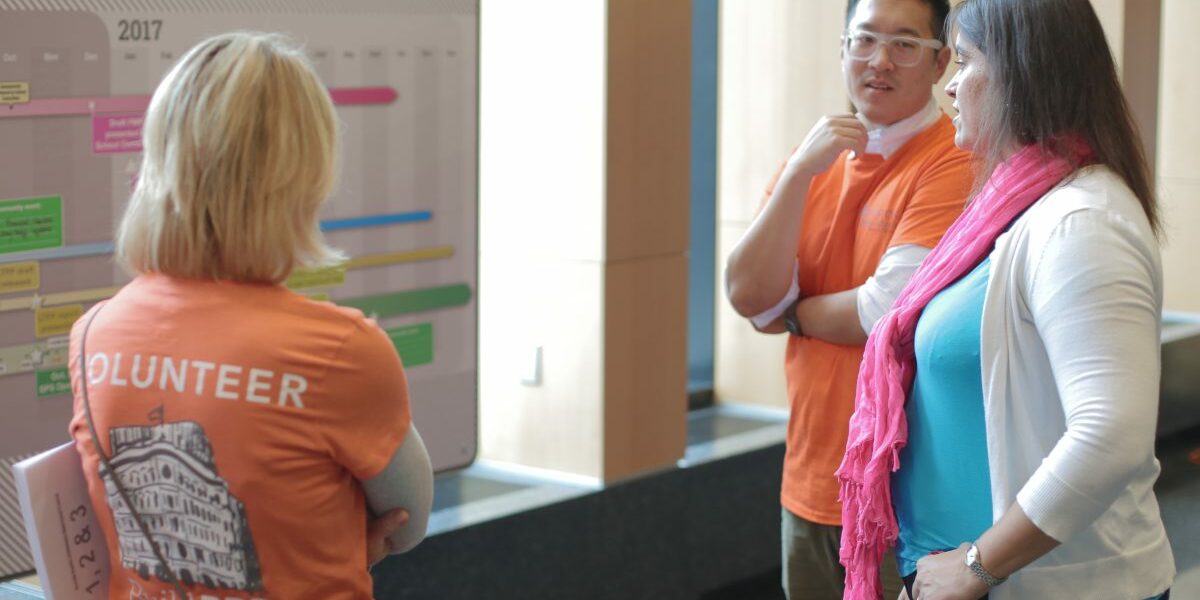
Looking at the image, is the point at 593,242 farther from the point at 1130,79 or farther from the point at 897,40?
the point at 1130,79

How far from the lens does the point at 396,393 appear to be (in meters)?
1.63

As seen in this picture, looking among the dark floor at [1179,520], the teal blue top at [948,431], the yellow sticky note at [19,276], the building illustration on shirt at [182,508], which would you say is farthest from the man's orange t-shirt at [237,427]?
the dark floor at [1179,520]

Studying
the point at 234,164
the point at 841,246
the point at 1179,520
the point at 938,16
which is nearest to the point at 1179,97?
the point at 1179,520

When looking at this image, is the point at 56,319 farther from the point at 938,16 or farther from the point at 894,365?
the point at 938,16

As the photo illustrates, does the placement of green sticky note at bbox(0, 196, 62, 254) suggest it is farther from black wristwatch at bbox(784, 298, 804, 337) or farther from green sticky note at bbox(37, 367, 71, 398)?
black wristwatch at bbox(784, 298, 804, 337)

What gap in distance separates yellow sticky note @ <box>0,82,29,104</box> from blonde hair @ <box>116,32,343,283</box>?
1.05m

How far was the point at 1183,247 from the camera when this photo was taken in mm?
7602

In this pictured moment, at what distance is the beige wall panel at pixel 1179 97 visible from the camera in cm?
754

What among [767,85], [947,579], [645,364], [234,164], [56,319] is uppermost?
[767,85]

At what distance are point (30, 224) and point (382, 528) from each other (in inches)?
48.5

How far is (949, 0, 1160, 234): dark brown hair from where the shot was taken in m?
1.79

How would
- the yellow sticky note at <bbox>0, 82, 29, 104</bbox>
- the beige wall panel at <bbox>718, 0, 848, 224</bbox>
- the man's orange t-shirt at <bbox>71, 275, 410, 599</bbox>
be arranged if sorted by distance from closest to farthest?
the man's orange t-shirt at <bbox>71, 275, 410, 599</bbox>, the yellow sticky note at <bbox>0, 82, 29, 104</bbox>, the beige wall panel at <bbox>718, 0, 848, 224</bbox>

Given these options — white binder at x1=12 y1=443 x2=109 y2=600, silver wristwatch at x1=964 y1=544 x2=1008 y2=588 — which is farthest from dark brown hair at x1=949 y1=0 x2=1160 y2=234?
white binder at x1=12 y1=443 x2=109 y2=600

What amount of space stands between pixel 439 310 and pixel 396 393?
1.92 m
